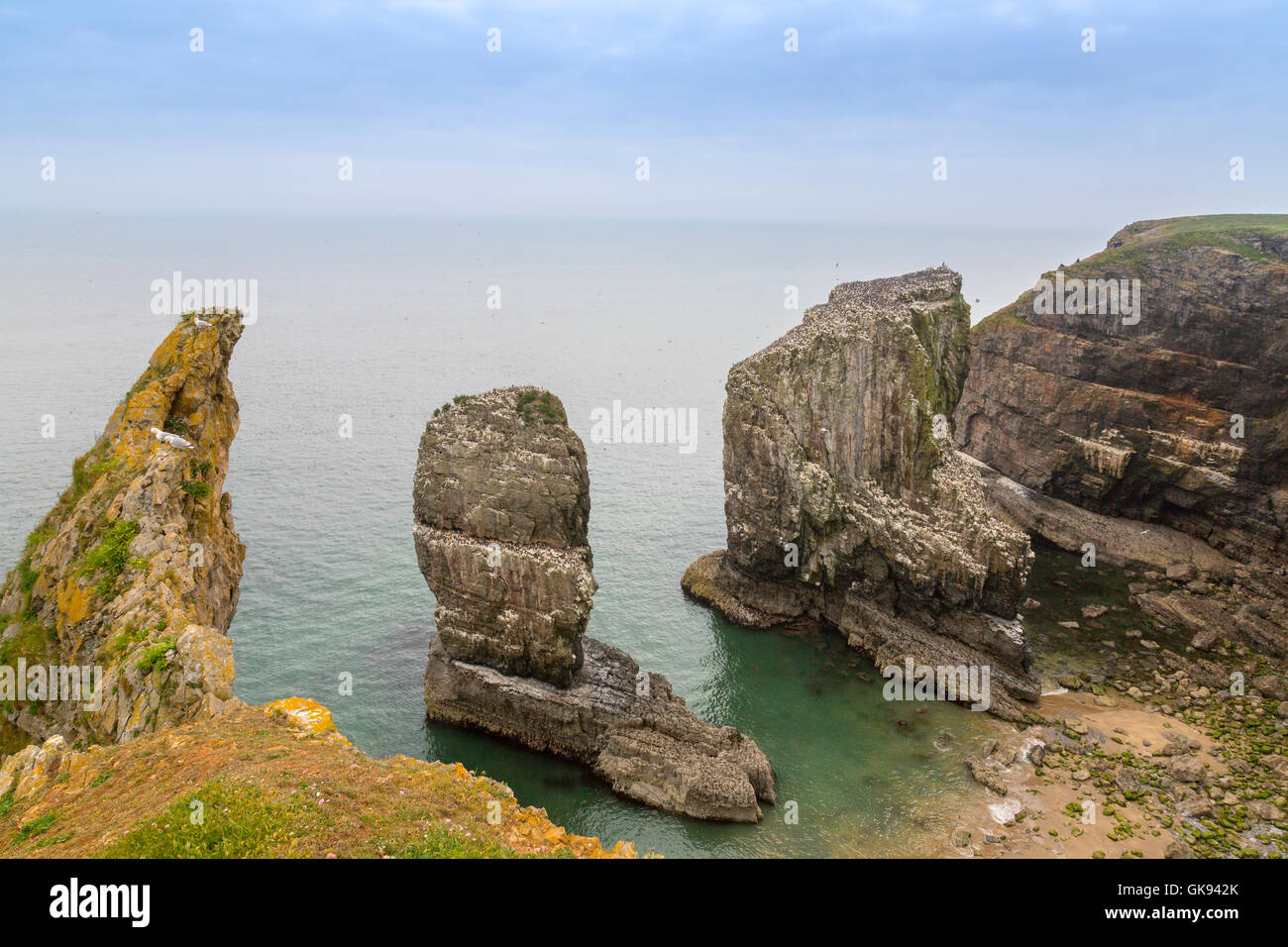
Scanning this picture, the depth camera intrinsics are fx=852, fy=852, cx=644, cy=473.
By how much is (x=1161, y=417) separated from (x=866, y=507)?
91.1 ft

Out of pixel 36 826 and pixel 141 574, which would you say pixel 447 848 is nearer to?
pixel 36 826

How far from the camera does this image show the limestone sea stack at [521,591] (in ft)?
123

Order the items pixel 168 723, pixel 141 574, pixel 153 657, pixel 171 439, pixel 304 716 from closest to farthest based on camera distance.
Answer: pixel 168 723, pixel 153 657, pixel 304 716, pixel 141 574, pixel 171 439

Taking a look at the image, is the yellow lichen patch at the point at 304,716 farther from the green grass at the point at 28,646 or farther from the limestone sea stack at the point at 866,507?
the limestone sea stack at the point at 866,507

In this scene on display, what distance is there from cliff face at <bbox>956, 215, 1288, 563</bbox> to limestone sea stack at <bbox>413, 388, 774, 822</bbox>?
39805mm

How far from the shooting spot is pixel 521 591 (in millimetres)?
38031

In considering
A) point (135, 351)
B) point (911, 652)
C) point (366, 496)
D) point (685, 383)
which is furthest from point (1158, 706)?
point (135, 351)

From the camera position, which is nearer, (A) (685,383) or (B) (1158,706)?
(B) (1158,706)

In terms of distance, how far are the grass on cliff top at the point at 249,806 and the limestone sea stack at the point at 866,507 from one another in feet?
101

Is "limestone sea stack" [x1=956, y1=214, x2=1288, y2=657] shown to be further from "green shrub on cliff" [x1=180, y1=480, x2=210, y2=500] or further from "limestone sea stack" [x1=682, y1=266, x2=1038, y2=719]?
"green shrub on cliff" [x1=180, y1=480, x2=210, y2=500]

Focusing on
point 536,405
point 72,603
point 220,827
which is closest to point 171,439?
point 72,603
